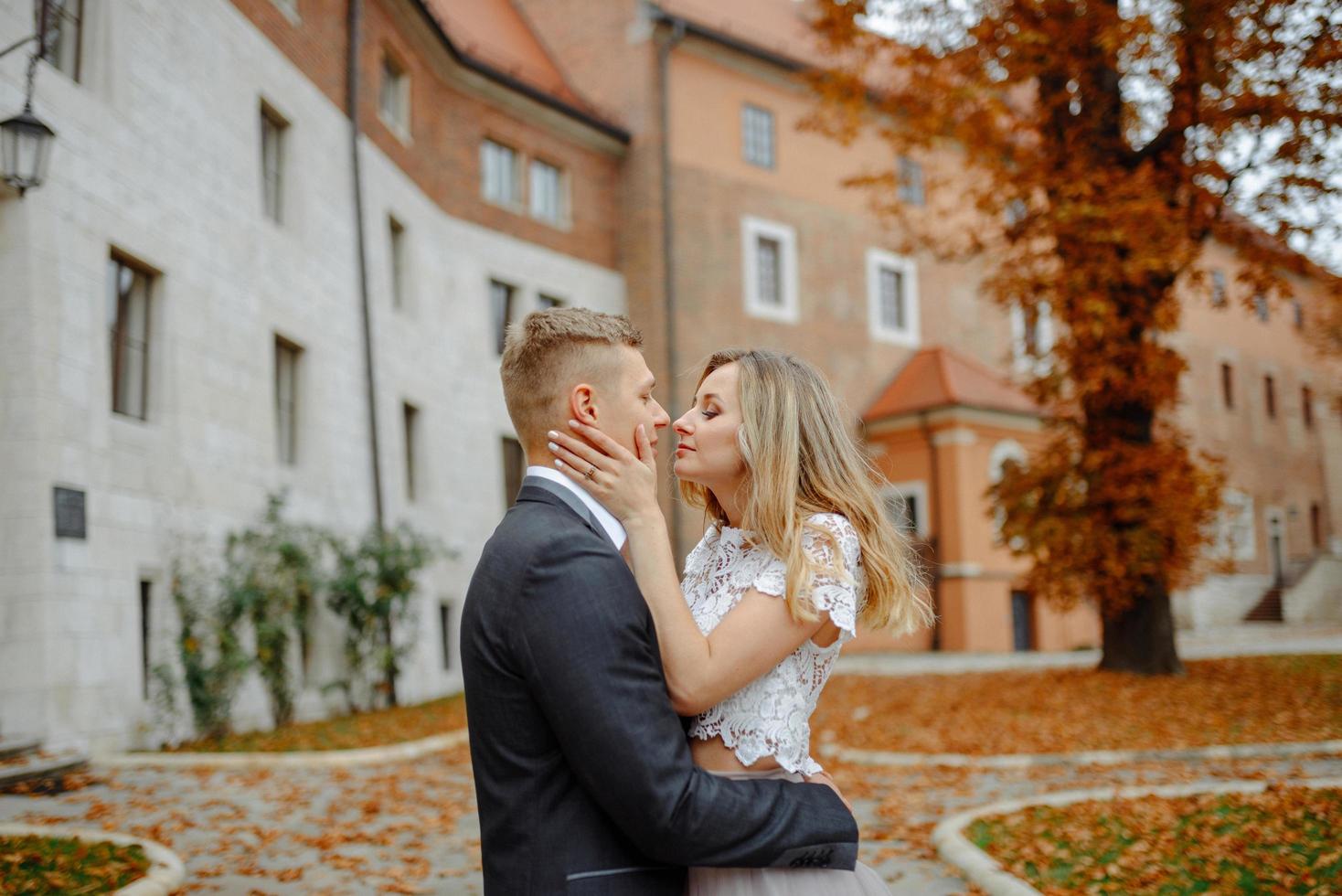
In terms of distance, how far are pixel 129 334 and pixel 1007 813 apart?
9803mm

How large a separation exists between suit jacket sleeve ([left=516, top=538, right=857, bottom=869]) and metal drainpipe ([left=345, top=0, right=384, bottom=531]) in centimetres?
1629

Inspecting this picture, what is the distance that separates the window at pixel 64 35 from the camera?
11289mm

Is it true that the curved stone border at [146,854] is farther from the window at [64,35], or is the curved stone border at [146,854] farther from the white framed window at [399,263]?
the white framed window at [399,263]

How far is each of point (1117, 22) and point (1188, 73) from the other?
1269 mm

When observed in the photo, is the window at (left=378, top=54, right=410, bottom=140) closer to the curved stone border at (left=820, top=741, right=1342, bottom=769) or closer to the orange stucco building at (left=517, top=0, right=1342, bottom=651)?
the orange stucco building at (left=517, top=0, right=1342, bottom=651)

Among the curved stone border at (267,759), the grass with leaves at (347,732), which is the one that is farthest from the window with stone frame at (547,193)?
the curved stone border at (267,759)

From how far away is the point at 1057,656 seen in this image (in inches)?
993

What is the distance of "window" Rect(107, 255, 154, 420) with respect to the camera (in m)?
12.0

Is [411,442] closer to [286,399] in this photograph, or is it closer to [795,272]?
[286,399]

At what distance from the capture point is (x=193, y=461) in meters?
13.0

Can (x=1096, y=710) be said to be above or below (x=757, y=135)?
below

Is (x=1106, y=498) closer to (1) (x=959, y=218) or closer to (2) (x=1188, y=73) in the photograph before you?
(2) (x=1188, y=73)

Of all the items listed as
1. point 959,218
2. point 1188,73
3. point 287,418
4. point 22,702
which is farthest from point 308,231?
point 959,218

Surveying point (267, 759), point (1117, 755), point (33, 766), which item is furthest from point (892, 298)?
point (33, 766)
